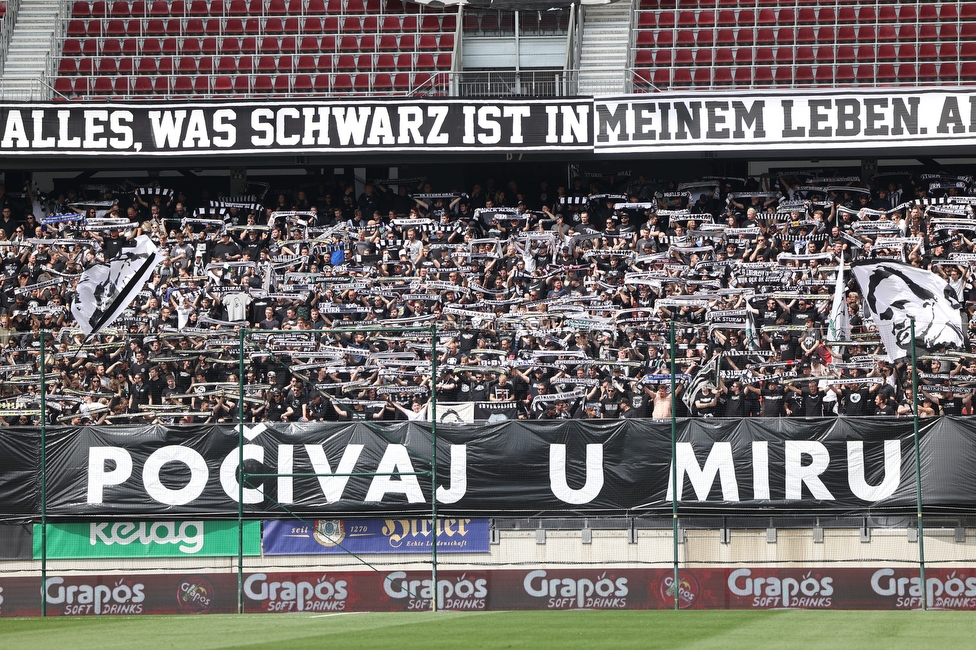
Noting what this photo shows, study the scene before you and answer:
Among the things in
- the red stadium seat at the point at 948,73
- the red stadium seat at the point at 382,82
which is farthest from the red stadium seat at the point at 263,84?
the red stadium seat at the point at 948,73

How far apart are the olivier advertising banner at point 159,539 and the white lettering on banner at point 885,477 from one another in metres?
7.81

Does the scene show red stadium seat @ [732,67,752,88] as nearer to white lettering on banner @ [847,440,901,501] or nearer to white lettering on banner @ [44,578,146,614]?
white lettering on banner @ [847,440,901,501]

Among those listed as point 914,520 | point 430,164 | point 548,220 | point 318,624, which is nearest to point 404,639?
point 318,624

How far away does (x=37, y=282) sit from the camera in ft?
77.2

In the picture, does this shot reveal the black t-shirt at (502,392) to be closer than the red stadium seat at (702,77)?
Yes

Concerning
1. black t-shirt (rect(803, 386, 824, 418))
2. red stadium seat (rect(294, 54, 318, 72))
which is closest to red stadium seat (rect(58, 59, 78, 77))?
red stadium seat (rect(294, 54, 318, 72))

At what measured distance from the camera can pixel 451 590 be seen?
662 inches

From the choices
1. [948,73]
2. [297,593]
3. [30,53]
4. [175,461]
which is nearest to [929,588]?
[297,593]

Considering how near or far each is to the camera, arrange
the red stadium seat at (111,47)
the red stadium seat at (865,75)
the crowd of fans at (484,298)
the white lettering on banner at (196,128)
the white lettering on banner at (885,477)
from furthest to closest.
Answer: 1. the red stadium seat at (111,47)
2. the red stadium seat at (865,75)
3. the white lettering on banner at (196,128)
4. the crowd of fans at (484,298)
5. the white lettering on banner at (885,477)

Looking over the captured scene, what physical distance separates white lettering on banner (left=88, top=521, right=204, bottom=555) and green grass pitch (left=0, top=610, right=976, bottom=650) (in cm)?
115

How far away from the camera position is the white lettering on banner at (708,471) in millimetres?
16578

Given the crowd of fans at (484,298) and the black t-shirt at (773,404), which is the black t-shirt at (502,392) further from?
the black t-shirt at (773,404)

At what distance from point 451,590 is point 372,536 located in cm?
126

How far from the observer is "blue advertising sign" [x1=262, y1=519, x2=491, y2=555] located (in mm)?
16844
